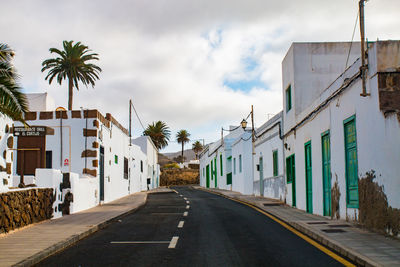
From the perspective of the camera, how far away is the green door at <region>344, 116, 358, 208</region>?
12.6 meters

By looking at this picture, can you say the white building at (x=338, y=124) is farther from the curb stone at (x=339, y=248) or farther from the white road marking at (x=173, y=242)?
the white road marking at (x=173, y=242)

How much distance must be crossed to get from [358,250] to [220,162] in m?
44.0

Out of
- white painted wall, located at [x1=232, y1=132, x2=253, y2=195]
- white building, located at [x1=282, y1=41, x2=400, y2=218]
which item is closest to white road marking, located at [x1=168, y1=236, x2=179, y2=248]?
white building, located at [x1=282, y1=41, x2=400, y2=218]

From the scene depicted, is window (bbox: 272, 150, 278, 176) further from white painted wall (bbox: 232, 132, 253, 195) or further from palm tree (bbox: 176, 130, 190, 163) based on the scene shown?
palm tree (bbox: 176, 130, 190, 163)

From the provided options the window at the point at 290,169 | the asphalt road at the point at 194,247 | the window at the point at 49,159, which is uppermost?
the window at the point at 49,159

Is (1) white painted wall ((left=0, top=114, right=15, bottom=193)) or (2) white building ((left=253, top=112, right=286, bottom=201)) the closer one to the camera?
(1) white painted wall ((left=0, top=114, right=15, bottom=193))

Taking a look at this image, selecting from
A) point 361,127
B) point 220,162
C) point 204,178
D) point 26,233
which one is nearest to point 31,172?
point 26,233

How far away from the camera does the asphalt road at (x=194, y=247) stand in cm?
789

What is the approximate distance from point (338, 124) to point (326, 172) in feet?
8.22

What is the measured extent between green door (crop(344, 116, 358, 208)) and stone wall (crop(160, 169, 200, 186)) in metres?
Result: 68.5

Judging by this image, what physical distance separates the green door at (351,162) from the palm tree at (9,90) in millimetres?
9030

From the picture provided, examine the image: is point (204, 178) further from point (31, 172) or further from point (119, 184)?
point (31, 172)

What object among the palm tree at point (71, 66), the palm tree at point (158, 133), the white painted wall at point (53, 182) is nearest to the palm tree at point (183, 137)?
the palm tree at point (158, 133)

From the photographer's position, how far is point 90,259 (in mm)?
8297
